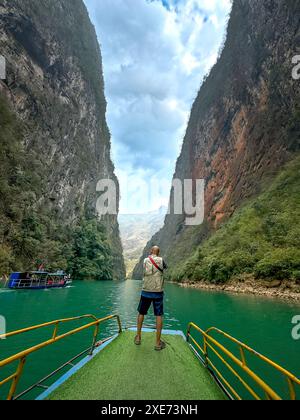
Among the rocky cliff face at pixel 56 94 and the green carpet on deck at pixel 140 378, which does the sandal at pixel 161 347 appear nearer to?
the green carpet on deck at pixel 140 378

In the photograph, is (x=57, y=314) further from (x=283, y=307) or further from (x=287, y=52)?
(x=287, y=52)

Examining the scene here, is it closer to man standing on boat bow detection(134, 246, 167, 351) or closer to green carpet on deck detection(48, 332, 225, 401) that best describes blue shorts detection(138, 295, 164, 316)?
man standing on boat bow detection(134, 246, 167, 351)

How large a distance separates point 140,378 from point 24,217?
39.0m

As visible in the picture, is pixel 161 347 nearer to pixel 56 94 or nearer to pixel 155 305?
pixel 155 305

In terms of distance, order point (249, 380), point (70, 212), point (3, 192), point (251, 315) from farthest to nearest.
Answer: point (70, 212) → point (3, 192) → point (251, 315) → point (249, 380)

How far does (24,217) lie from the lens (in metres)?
37.8

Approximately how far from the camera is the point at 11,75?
40.8 m

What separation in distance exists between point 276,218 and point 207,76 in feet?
243

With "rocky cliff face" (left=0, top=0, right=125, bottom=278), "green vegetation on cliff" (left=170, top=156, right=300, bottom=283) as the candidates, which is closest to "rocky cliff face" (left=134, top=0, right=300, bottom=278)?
"green vegetation on cliff" (left=170, top=156, right=300, bottom=283)

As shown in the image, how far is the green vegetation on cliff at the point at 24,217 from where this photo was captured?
33688 mm

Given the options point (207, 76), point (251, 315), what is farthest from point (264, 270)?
point (207, 76)

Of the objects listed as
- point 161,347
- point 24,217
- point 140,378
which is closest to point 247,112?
point 24,217

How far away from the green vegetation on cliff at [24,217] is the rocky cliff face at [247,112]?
29159mm
